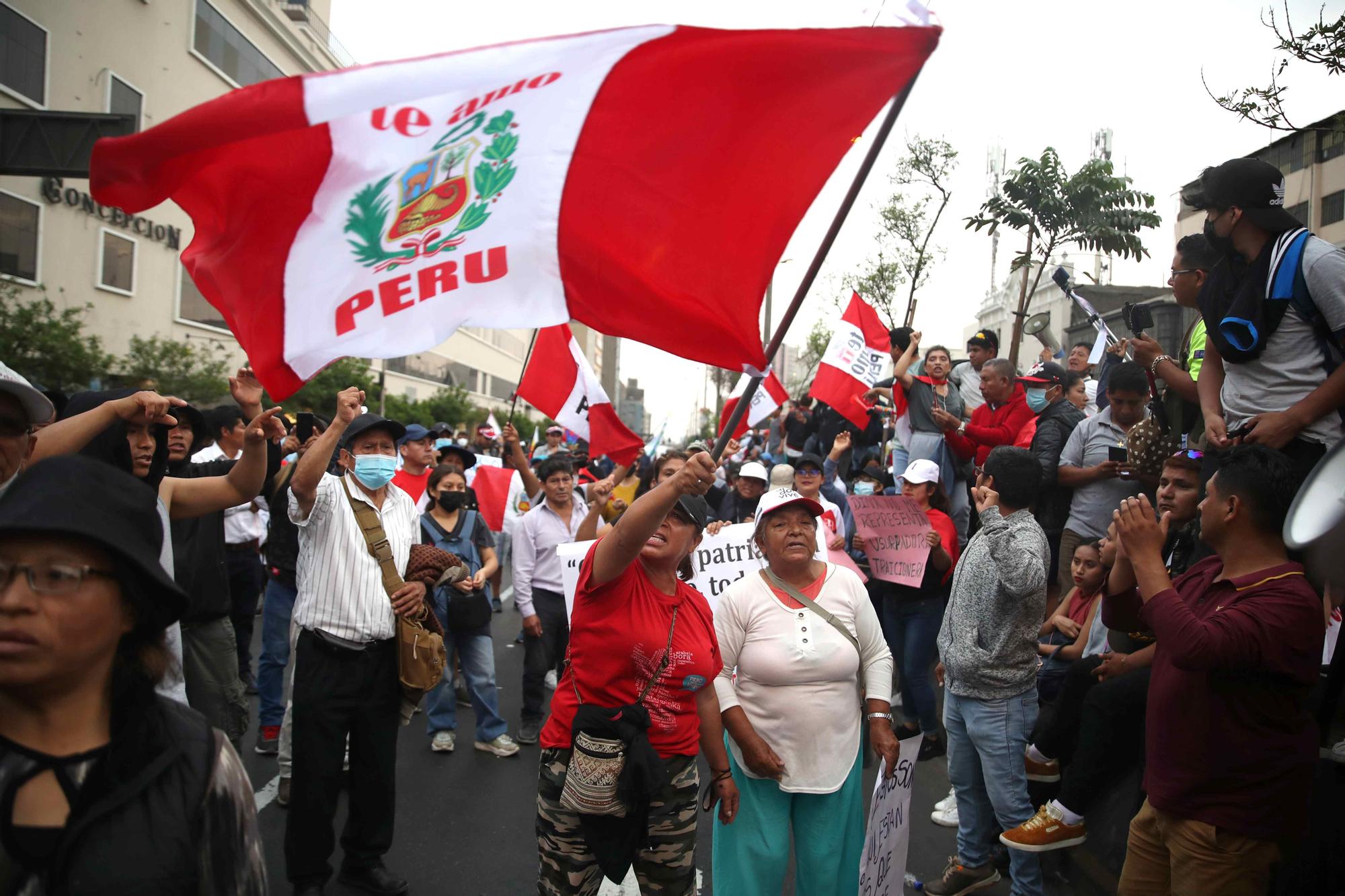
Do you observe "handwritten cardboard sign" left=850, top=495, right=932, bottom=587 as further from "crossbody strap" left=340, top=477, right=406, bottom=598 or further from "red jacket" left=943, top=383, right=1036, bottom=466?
"crossbody strap" left=340, top=477, right=406, bottom=598

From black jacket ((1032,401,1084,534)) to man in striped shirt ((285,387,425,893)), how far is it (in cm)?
449

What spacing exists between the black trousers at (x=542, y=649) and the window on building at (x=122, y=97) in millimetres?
30975

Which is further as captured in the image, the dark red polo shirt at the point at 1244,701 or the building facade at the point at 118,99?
the building facade at the point at 118,99

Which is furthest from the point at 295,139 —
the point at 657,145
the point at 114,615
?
the point at 114,615

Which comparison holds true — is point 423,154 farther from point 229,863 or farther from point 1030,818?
point 1030,818

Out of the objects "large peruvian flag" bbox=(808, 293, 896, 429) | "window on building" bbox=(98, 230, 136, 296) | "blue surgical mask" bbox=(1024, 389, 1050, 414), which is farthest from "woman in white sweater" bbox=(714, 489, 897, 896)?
"window on building" bbox=(98, 230, 136, 296)

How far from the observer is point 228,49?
39469mm

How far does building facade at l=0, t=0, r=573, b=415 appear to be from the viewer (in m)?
27.9

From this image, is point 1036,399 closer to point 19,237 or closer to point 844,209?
point 844,209

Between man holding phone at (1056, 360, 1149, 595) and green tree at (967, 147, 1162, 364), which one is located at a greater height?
green tree at (967, 147, 1162, 364)

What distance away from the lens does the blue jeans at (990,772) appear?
4.30 metres

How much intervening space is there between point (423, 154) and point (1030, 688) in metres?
3.62

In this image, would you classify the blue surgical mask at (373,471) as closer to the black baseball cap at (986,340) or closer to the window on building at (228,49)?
the black baseball cap at (986,340)

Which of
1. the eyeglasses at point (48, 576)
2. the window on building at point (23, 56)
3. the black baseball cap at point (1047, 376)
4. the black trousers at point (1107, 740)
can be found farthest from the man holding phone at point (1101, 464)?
the window on building at point (23, 56)
